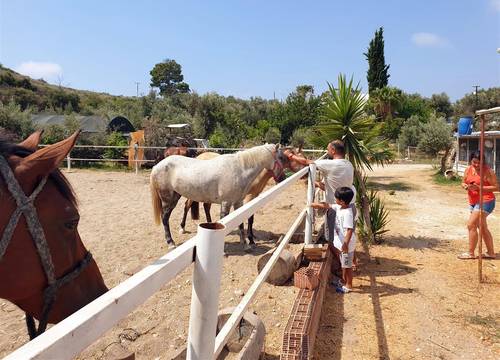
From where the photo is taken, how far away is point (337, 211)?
4.19 m

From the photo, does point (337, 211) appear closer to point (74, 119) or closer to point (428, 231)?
point (428, 231)

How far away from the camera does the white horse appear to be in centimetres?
593

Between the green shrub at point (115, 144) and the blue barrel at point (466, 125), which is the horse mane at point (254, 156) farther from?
the blue barrel at point (466, 125)

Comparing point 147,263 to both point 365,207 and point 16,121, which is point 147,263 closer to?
point 365,207

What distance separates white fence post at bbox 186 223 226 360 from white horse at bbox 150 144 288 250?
177 inches

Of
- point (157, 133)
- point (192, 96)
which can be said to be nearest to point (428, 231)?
point (157, 133)

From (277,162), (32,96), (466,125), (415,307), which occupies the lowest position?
(415,307)

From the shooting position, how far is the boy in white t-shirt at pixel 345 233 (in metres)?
4.00

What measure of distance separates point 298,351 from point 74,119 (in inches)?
843

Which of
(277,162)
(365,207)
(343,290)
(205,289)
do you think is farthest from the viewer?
(277,162)

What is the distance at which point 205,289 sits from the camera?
1248 millimetres

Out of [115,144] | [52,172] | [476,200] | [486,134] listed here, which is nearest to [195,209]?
[476,200]

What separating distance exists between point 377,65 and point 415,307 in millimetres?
40123

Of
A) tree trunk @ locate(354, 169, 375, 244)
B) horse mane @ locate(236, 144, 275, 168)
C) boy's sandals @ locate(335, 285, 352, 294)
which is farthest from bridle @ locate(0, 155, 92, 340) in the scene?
tree trunk @ locate(354, 169, 375, 244)
